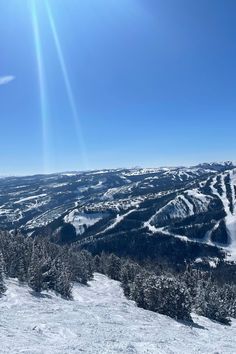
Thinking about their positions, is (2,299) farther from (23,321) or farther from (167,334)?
(167,334)

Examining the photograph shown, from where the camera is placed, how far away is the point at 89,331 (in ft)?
125

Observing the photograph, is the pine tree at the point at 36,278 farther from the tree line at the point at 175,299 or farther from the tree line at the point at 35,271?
the tree line at the point at 175,299

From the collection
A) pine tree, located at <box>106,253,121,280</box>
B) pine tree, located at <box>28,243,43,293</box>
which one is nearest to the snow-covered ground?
pine tree, located at <box>28,243,43,293</box>

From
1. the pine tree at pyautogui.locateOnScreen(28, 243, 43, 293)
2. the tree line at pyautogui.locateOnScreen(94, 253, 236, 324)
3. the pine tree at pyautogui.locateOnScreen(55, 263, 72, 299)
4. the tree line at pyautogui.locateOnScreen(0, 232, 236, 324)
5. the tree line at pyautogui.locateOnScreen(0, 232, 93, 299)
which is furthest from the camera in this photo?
the pine tree at pyautogui.locateOnScreen(55, 263, 72, 299)

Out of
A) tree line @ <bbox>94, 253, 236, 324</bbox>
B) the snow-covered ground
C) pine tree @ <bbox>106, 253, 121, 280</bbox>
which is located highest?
the snow-covered ground

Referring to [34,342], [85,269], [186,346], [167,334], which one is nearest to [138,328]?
[167,334]

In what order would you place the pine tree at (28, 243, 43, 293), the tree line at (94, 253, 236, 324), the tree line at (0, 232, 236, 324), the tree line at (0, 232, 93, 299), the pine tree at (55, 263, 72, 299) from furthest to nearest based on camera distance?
the pine tree at (55, 263, 72, 299) < the tree line at (0, 232, 93, 299) < the pine tree at (28, 243, 43, 293) < the tree line at (0, 232, 236, 324) < the tree line at (94, 253, 236, 324)

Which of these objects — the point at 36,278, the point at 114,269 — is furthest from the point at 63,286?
the point at 114,269

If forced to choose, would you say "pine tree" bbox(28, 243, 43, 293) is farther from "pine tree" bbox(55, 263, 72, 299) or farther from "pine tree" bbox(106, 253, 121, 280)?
"pine tree" bbox(106, 253, 121, 280)

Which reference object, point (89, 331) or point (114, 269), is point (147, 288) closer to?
point (89, 331)

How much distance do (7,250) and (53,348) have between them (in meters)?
62.0

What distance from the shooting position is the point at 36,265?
Result: 2704 inches

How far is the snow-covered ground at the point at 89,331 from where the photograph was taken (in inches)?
1208

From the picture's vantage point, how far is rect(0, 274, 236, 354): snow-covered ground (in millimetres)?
30672
